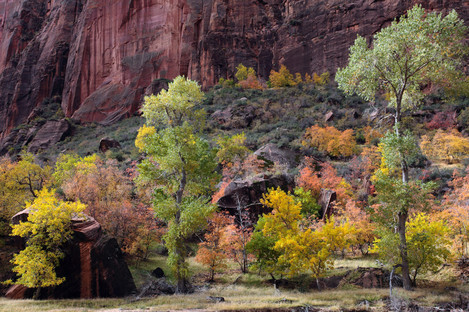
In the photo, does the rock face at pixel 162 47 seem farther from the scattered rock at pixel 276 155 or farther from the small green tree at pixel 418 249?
the small green tree at pixel 418 249

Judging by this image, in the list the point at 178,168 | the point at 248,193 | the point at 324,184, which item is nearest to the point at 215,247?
the point at 178,168

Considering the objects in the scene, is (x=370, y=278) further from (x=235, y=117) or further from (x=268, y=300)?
(x=235, y=117)

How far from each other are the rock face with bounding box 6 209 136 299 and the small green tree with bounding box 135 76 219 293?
256 cm

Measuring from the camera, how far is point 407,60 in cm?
1302

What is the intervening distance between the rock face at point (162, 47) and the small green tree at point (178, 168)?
2144 inches

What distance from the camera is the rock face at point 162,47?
67.1 metres

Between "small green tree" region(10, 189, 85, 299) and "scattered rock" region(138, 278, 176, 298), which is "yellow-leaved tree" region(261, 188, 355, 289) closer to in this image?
"scattered rock" region(138, 278, 176, 298)

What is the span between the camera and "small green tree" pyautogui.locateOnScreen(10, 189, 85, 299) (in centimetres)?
1255

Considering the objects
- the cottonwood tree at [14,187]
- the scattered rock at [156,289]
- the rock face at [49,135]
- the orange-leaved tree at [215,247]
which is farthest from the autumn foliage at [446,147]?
the rock face at [49,135]

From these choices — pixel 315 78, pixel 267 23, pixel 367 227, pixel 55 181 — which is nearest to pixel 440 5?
pixel 315 78

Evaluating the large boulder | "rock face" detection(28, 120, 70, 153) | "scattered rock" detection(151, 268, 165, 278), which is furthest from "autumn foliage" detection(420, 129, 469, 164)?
"rock face" detection(28, 120, 70, 153)

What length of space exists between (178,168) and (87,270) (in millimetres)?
6034

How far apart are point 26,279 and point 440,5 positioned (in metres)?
70.0

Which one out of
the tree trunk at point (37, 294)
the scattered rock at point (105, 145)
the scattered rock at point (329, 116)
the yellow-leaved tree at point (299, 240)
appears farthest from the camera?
the scattered rock at point (329, 116)
